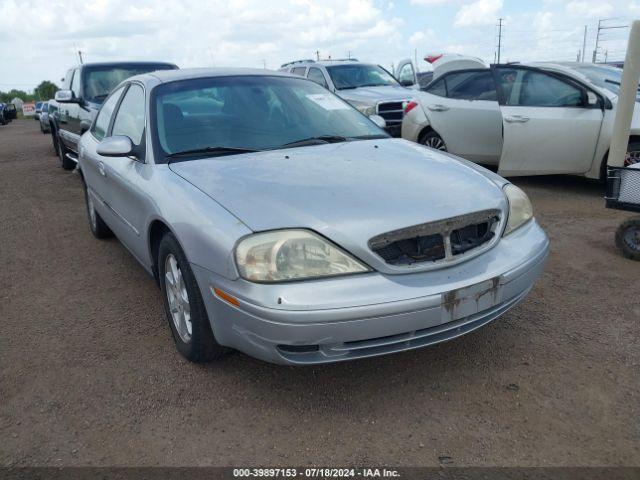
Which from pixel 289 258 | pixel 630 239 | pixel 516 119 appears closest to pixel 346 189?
pixel 289 258

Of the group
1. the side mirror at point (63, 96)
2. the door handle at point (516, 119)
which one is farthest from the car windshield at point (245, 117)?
the side mirror at point (63, 96)

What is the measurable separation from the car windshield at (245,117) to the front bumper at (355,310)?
1.08 m

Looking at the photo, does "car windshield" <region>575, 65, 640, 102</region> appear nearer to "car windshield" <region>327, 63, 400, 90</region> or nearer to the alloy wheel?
"car windshield" <region>327, 63, 400, 90</region>

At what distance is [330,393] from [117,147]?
1.90m

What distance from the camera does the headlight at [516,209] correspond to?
2.95 meters

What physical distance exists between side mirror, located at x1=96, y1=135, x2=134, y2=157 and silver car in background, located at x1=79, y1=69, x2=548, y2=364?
1cm

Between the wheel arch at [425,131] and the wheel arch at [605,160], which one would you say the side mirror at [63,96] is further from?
the wheel arch at [605,160]

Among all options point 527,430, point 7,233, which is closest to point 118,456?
point 527,430

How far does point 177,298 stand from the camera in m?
3.08

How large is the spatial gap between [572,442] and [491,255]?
86 centimetres

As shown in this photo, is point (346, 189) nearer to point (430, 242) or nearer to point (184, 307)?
point (430, 242)

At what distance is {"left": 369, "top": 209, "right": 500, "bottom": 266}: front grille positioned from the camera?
2.47 metres

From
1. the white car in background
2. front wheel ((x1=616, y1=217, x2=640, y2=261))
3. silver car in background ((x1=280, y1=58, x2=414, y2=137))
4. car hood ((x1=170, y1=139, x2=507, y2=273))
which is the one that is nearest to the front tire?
car hood ((x1=170, y1=139, x2=507, y2=273))

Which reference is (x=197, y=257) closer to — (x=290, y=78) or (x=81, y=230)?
(x=290, y=78)
